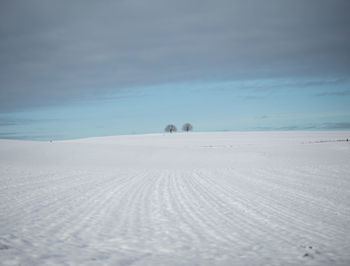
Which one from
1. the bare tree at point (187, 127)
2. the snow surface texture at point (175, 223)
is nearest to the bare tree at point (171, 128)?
the bare tree at point (187, 127)

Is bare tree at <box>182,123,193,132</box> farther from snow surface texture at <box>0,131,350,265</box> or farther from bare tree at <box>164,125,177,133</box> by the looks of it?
snow surface texture at <box>0,131,350,265</box>

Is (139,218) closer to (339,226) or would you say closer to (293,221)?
(293,221)

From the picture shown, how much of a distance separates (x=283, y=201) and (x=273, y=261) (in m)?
4.28

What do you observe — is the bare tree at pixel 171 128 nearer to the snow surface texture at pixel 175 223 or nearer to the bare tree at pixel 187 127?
the bare tree at pixel 187 127

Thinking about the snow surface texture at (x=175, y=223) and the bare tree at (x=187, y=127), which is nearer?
the snow surface texture at (x=175, y=223)

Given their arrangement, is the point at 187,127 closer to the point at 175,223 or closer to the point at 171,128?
the point at 171,128

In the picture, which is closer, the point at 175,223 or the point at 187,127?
the point at 175,223

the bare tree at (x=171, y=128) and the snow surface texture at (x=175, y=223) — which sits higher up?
the bare tree at (x=171, y=128)

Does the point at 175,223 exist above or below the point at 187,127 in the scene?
below

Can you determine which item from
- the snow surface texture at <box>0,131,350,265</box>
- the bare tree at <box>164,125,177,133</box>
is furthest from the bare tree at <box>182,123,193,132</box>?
the snow surface texture at <box>0,131,350,265</box>

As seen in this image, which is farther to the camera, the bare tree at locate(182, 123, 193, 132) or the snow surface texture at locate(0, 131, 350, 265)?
the bare tree at locate(182, 123, 193, 132)

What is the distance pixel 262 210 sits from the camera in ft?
22.9

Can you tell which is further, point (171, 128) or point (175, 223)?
point (171, 128)

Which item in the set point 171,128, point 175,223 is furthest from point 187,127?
point 175,223
